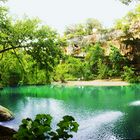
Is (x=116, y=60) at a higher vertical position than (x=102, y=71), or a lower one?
higher

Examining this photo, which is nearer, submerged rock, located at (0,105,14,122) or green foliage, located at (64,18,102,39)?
submerged rock, located at (0,105,14,122)

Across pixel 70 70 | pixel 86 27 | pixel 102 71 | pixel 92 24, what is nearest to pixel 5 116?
pixel 102 71

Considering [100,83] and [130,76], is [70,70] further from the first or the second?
[130,76]

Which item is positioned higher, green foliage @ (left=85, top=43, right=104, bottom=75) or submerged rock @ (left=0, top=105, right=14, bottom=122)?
green foliage @ (left=85, top=43, right=104, bottom=75)

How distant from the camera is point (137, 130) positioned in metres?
16.7

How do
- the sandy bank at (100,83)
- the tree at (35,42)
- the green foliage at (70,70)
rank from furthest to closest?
the green foliage at (70,70)
the sandy bank at (100,83)
the tree at (35,42)

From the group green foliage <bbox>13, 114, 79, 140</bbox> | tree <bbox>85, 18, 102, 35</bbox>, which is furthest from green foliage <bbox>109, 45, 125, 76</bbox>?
green foliage <bbox>13, 114, 79, 140</bbox>

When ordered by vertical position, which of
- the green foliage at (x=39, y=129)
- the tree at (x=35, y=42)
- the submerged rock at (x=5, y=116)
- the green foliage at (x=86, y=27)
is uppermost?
the green foliage at (x=86, y=27)

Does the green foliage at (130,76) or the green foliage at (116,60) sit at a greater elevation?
the green foliage at (116,60)

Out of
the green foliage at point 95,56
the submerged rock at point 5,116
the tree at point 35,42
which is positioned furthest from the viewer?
the green foliage at point 95,56

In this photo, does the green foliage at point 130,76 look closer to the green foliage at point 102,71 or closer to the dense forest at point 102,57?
the dense forest at point 102,57

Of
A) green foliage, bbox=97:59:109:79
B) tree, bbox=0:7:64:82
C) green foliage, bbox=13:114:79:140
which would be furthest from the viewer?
green foliage, bbox=97:59:109:79

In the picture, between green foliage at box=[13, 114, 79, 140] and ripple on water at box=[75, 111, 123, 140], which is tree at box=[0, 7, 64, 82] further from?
green foliage at box=[13, 114, 79, 140]

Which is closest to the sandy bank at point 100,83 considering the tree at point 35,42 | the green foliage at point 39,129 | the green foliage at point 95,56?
the green foliage at point 95,56
